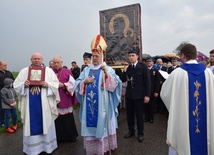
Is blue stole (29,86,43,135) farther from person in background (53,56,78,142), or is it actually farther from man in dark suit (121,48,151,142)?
man in dark suit (121,48,151,142)

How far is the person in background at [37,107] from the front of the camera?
3.66m

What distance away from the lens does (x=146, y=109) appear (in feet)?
20.0

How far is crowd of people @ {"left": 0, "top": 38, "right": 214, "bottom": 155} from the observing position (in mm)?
2744

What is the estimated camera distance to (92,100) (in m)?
3.62

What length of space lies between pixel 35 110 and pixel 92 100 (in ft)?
4.08

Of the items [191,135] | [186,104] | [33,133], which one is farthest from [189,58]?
[33,133]

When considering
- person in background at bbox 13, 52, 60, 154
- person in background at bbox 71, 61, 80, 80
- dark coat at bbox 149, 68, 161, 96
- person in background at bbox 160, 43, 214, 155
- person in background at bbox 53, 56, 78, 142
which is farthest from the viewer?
person in background at bbox 71, 61, 80, 80

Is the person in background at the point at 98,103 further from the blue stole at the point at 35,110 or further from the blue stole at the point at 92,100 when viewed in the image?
the blue stole at the point at 35,110

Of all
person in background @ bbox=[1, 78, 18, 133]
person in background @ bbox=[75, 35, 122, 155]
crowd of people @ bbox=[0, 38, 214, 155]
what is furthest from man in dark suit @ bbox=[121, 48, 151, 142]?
person in background @ bbox=[1, 78, 18, 133]

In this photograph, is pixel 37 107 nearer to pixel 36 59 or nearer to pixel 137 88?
pixel 36 59

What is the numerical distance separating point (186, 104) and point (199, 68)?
0.60 m

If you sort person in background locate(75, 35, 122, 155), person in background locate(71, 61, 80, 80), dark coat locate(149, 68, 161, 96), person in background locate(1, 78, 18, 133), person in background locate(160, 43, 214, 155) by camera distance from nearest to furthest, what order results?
person in background locate(160, 43, 214, 155) < person in background locate(75, 35, 122, 155) < person in background locate(1, 78, 18, 133) < dark coat locate(149, 68, 161, 96) < person in background locate(71, 61, 80, 80)

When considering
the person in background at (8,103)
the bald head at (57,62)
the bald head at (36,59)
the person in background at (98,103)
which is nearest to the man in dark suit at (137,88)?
the person in background at (98,103)

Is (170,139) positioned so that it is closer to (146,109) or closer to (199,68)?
(199,68)
